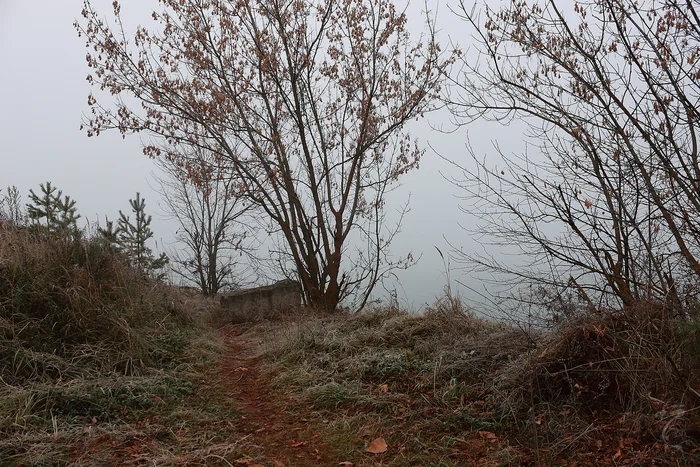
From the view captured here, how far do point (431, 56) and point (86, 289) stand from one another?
6242mm

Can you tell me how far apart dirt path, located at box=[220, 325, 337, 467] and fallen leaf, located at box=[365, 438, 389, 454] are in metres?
0.28

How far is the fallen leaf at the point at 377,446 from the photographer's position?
3.33 metres

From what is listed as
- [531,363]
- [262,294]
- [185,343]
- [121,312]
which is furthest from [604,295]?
[262,294]

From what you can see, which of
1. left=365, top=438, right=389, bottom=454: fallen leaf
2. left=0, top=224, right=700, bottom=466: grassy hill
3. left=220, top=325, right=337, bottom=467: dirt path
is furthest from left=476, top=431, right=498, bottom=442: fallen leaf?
left=220, top=325, right=337, bottom=467: dirt path

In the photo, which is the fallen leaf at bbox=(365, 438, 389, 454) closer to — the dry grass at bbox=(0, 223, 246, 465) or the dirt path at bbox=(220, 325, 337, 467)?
the dirt path at bbox=(220, 325, 337, 467)

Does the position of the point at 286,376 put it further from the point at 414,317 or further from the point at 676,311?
the point at 676,311

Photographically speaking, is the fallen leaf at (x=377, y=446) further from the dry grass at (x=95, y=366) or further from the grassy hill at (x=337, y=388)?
the dry grass at (x=95, y=366)

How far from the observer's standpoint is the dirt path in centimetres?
333

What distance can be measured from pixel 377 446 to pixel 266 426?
998 mm

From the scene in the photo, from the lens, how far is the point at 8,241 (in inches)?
230

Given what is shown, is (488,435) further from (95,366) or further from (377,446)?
(95,366)

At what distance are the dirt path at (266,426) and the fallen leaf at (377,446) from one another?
0.90 ft

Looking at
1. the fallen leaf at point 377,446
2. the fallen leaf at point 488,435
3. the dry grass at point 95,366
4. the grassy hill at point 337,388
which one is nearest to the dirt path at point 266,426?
the grassy hill at point 337,388

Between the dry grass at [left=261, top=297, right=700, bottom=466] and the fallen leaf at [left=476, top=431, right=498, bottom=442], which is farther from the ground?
the dry grass at [left=261, top=297, right=700, bottom=466]
